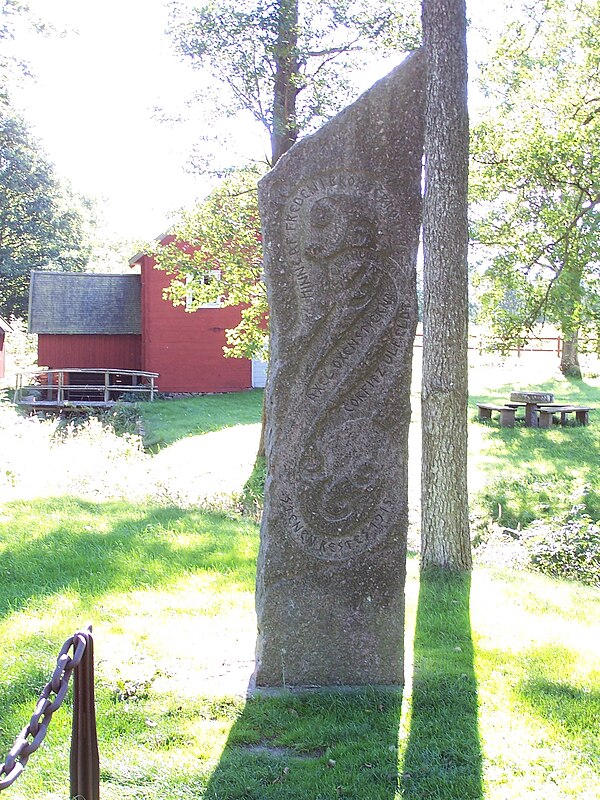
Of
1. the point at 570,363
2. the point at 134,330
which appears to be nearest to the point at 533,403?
the point at 570,363

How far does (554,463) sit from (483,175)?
19.0 ft

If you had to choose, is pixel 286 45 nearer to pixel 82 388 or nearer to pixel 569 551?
pixel 569 551

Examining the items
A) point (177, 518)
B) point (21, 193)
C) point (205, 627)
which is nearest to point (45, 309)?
point (21, 193)

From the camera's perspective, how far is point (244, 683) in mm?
4410

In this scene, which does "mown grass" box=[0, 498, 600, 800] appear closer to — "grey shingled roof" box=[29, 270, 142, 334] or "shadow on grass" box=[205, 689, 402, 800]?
"shadow on grass" box=[205, 689, 402, 800]

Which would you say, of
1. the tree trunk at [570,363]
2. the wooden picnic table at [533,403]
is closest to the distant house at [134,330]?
the tree trunk at [570,363]

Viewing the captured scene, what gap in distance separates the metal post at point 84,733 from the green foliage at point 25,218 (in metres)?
42.1

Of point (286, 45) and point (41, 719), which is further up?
point (286, 45)

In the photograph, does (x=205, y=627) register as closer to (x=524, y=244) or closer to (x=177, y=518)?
(x=177, y=518)

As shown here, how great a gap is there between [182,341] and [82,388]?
4362mm

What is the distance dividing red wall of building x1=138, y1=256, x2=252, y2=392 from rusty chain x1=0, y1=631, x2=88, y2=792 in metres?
26.3

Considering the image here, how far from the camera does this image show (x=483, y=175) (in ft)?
40.3

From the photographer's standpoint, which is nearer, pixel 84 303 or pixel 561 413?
pixel 561 413

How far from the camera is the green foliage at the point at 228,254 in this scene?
14141mm
